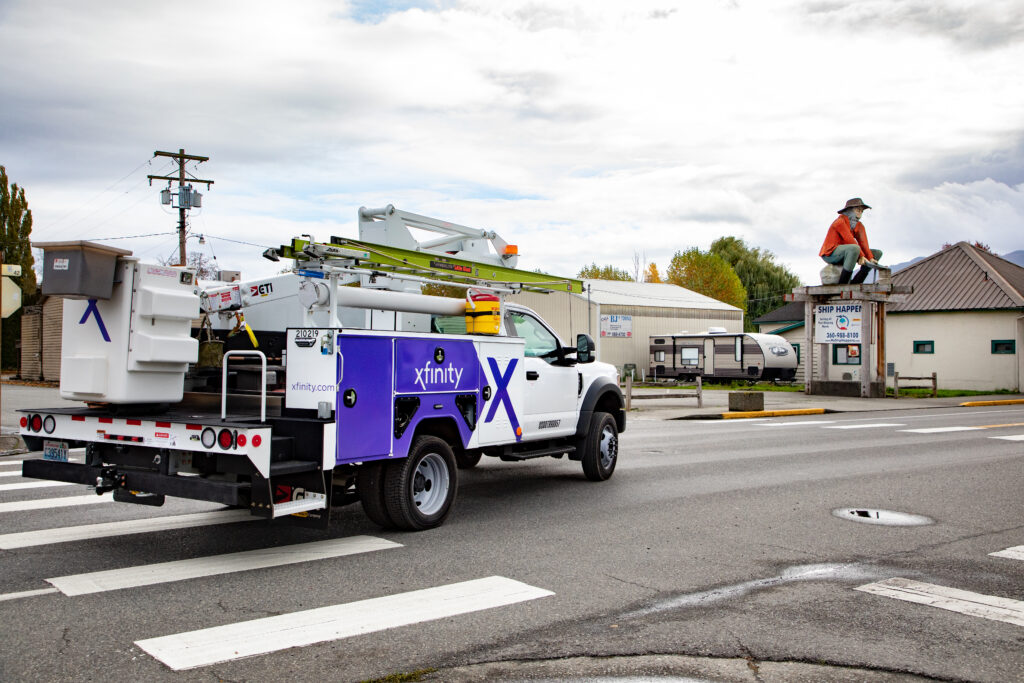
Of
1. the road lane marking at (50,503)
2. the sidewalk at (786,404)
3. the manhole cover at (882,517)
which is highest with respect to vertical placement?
the sidewalk at (786,404)

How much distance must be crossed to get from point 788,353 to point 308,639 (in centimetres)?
3775

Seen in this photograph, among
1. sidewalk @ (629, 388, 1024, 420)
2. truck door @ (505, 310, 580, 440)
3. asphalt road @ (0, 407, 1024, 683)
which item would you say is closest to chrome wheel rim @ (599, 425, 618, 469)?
asphalt road @ (0, 407, 1024, 683)

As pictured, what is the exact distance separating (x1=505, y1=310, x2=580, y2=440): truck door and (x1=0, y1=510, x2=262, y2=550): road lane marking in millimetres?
3005

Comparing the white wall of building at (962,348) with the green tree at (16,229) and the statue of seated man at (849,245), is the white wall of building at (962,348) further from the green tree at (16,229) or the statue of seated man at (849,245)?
the green tree at (16,229)

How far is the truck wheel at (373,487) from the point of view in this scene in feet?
23.1

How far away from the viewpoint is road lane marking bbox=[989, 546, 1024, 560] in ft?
22.5

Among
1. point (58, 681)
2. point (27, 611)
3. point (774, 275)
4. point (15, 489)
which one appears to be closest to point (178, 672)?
point (58, 681)

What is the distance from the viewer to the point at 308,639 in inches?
184

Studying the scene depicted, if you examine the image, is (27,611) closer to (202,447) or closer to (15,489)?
(202,447)

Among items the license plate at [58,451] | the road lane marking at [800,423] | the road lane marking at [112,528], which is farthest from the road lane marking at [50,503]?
the road lane marking at [800,423]

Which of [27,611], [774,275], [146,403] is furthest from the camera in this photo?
[774,275]

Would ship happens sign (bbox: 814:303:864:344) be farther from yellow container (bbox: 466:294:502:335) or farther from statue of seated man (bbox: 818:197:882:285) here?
yellow container (bbox: 466:294:502:335)

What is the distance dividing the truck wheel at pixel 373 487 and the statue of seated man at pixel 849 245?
26.9 m

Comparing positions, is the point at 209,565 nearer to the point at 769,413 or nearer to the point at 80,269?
the point at 80,269
